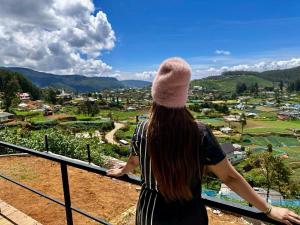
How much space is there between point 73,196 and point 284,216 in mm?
4819

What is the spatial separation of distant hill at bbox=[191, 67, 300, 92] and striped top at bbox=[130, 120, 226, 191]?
15244 centimetres

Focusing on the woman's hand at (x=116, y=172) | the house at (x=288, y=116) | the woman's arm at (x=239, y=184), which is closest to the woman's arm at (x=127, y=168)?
the woman's hand at (x=116, y=172)

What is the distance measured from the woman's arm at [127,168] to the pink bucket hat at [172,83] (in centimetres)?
39

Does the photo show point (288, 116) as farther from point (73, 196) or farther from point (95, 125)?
point (73, 196)

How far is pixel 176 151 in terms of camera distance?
44.3 inches

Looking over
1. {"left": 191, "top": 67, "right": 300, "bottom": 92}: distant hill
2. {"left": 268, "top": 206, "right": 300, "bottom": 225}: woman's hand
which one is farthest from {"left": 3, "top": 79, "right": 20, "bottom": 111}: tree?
{"left": 191, "top": 67, "right": 300, "bottom": 92}: distant hill

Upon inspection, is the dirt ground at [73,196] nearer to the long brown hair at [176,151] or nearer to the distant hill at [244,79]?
the long brown hair at [176,151]

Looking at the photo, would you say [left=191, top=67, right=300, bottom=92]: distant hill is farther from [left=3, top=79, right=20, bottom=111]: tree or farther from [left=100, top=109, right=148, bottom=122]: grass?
[left=3, top=79, right=20, bottom=111]: tree

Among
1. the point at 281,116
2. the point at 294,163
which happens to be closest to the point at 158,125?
the point at 294,163

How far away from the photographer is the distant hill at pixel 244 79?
529 ft

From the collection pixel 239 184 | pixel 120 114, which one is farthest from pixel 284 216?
pixel 120 114

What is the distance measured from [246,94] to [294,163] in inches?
3892

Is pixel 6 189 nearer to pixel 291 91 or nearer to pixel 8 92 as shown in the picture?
pixel 8 92

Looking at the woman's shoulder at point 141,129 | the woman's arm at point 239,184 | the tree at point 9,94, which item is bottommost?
the tree at point 9,94
